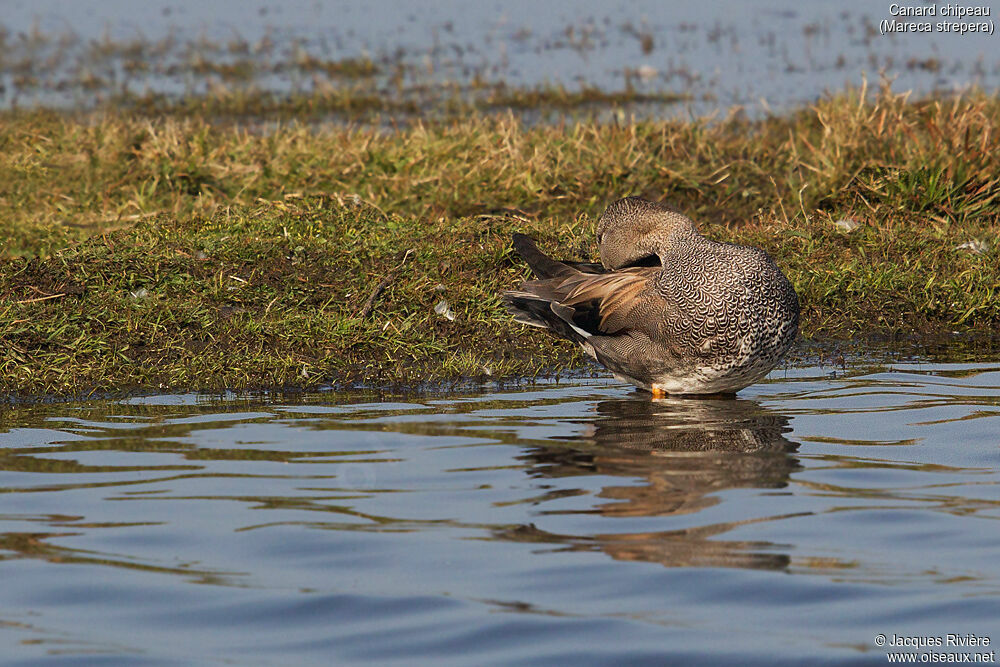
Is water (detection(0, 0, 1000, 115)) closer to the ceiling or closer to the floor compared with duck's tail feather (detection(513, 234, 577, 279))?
closer to the ceiling

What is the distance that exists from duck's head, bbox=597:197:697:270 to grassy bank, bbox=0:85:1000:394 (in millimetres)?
940

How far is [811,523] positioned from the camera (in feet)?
15.9

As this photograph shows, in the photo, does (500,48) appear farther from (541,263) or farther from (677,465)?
(677,465)

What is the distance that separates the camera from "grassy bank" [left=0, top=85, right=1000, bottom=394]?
7645 mm

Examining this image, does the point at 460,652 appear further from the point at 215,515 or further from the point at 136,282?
the point at 136,282

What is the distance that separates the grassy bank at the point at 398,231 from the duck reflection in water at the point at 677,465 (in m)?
1.26

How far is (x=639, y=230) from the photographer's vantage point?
A: 697 centimetres

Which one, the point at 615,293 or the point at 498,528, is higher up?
the point at 615,293

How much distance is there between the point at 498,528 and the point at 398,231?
4.34 m

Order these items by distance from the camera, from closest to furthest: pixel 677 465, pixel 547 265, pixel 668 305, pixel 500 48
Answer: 1. pixel 677 465
2. pixel 668 305
3. pixel 547 265
4. pixel 500 48

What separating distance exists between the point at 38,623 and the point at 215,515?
3.54 ft

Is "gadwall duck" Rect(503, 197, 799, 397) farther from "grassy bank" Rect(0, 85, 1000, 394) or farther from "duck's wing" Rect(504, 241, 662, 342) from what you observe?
"grassy bank" Rect(0, 85, 1000, 394)

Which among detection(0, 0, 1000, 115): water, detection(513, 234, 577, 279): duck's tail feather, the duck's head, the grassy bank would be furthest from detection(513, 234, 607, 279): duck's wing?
detection(0, 0, 1000, 115): water

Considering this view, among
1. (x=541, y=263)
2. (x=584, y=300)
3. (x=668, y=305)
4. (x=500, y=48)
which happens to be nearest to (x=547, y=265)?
(x=541, y=263)
